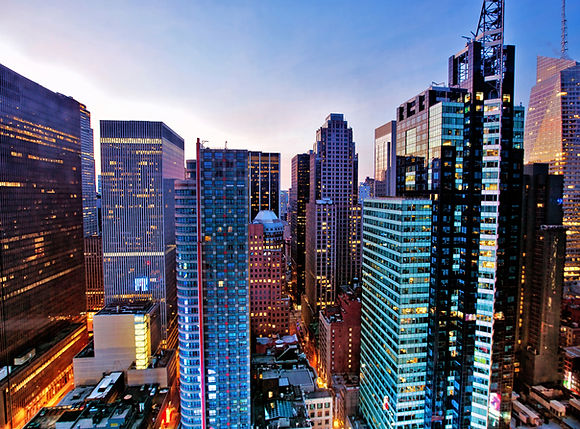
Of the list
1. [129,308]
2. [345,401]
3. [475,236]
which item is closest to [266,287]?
[129,308]

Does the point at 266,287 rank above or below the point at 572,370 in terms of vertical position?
above

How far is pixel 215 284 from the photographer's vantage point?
99.9 metres

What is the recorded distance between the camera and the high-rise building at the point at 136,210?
16625cm

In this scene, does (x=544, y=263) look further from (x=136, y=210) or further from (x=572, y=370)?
(x=136, y=210)

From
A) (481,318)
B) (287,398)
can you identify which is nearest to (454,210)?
(481,318)

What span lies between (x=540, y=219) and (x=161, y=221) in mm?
184199

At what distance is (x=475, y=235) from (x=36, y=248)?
18525 centimetres

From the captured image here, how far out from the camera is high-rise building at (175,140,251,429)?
97.4m

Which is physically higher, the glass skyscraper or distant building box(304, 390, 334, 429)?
the glass skyscraper

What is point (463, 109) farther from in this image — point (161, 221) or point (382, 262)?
point (161, 221)

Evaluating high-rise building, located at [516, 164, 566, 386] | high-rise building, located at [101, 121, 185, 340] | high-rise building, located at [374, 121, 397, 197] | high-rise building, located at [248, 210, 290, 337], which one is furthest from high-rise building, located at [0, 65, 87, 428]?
high-rise building, located at [516, 164, 566, 386]

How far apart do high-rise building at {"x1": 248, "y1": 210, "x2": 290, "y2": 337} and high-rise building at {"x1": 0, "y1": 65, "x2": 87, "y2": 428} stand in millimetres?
95078

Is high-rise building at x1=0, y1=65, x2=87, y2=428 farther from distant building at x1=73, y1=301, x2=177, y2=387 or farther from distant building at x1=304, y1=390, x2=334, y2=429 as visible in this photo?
distant building at x1=304, y1=390, x2=334, y2=429

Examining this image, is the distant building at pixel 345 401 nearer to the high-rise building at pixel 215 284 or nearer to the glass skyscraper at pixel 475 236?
the glass skyscraper at pixel 475 236
